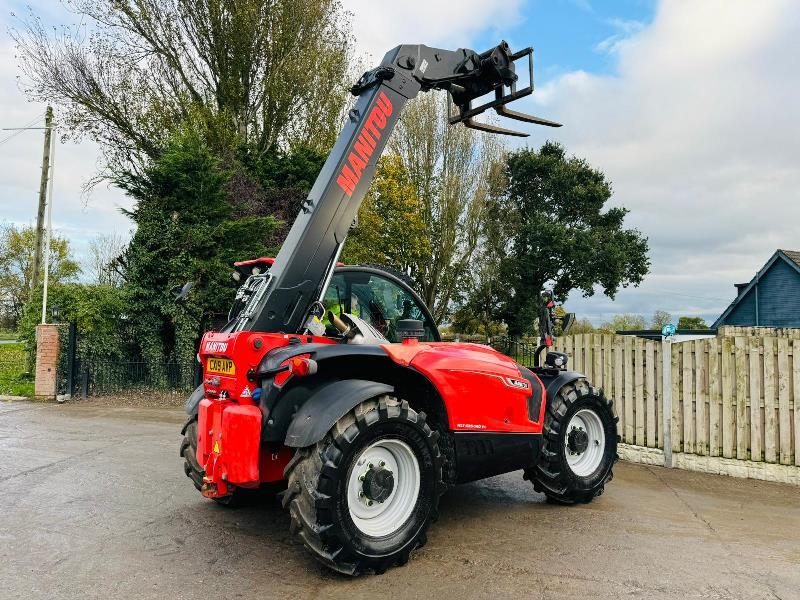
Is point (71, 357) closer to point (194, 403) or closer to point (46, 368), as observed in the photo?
point (46, 368)

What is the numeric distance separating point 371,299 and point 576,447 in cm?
239

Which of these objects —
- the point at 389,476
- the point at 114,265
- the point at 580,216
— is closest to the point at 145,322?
the point at 114,265

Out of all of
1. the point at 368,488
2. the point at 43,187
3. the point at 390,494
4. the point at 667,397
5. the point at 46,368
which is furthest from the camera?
the point at 43,187

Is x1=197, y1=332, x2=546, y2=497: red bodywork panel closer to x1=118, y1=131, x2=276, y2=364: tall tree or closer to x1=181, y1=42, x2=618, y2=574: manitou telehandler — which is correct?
x1=181, y1=42, x2=618, y2=574: manitou telehandler

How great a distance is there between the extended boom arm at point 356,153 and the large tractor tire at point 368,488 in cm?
101

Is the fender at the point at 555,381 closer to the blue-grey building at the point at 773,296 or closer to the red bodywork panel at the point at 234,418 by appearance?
the red bodywork panel at the point at 234,418

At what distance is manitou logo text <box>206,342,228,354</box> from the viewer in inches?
159

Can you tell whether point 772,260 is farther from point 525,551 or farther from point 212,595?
point 212,595

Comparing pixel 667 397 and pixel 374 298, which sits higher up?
pixel 374 298

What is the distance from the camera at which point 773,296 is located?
28.3 metres

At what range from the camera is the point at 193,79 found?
19.5 metres

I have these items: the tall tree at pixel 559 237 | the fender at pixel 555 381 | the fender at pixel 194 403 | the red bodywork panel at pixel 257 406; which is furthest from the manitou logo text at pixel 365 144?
the tall tree at pixel 559 237

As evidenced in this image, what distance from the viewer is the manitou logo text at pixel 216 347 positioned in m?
4.03

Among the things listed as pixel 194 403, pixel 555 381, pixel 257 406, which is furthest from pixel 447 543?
pixel 194 403
